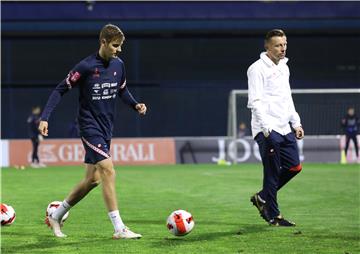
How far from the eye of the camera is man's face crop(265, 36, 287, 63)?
1022 cm

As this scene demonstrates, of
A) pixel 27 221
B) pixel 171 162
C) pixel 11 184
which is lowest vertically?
pixel 171 162

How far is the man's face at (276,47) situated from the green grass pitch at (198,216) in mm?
2079

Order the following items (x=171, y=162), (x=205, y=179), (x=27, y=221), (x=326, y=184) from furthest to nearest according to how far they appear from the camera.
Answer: (x=171, y=162), (x=205, y=179), (x=326, y=184), (x=27, y=221)

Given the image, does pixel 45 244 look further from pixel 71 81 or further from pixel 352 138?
pixel 352 138

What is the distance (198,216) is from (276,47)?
8.86 ft

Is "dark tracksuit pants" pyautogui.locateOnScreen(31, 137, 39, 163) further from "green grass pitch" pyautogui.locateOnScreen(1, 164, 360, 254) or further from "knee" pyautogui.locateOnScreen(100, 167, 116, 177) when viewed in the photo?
"knee" pyautogui.locateOnScreen(100, 167, 116, 177)

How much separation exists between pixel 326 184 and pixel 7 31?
2364cm

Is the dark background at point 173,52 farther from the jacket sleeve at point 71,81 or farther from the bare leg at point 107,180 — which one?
the bare leg at point 107,180

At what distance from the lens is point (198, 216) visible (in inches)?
452

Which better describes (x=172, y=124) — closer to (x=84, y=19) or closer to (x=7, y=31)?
(x=84, y=19)

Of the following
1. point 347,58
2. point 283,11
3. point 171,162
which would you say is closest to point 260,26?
point 283,11

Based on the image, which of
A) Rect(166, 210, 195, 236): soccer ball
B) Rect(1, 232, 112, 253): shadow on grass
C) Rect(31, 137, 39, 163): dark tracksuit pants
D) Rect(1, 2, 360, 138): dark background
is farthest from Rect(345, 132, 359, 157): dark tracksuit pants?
Rect(1, 232, 112, 253): shadow on grass

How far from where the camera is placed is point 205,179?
2009 centimetres

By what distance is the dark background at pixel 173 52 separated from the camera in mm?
37438
